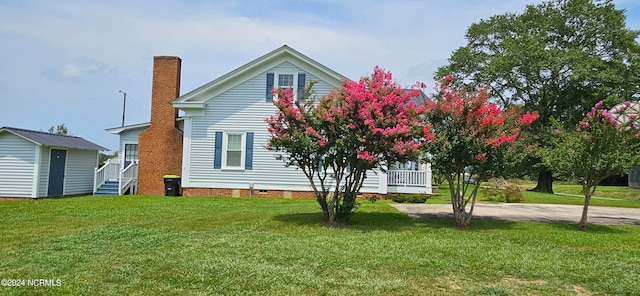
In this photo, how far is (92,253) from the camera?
6387 mm

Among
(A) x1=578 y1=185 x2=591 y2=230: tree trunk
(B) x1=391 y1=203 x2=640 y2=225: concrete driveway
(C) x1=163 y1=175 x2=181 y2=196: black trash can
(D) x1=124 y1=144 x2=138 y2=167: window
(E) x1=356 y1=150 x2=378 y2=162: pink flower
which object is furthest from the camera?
(D) x1=124 y1=144 x2=138 y2=167: window

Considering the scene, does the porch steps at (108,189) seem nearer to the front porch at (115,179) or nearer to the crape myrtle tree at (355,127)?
the front porch at (115,179)

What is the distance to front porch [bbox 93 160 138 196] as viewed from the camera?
1847 cm

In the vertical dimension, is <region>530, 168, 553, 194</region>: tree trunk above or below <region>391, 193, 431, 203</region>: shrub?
above

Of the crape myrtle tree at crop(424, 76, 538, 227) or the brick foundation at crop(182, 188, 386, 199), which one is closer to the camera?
the crape myrtle tree at crop(424, 76, 538, 227)

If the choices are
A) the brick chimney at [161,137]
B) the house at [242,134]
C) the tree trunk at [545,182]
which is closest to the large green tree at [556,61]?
the tree trunk at [545,182]

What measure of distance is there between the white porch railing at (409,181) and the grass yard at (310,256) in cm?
738

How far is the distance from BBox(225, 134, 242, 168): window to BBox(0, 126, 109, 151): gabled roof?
21.6ft

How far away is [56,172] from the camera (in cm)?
1744

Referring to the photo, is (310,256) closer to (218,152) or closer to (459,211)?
(459,211)

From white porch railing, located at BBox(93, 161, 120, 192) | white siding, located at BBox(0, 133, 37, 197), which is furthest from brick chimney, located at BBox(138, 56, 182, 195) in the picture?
white siding, located at BBox(0, 133, 37, 197)

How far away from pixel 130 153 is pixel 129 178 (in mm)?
1550

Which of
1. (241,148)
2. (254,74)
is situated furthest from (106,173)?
(254,74)

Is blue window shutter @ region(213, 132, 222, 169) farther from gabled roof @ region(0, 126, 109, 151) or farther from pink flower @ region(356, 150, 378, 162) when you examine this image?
pink flower @ region(356, 150, 378, 162)
